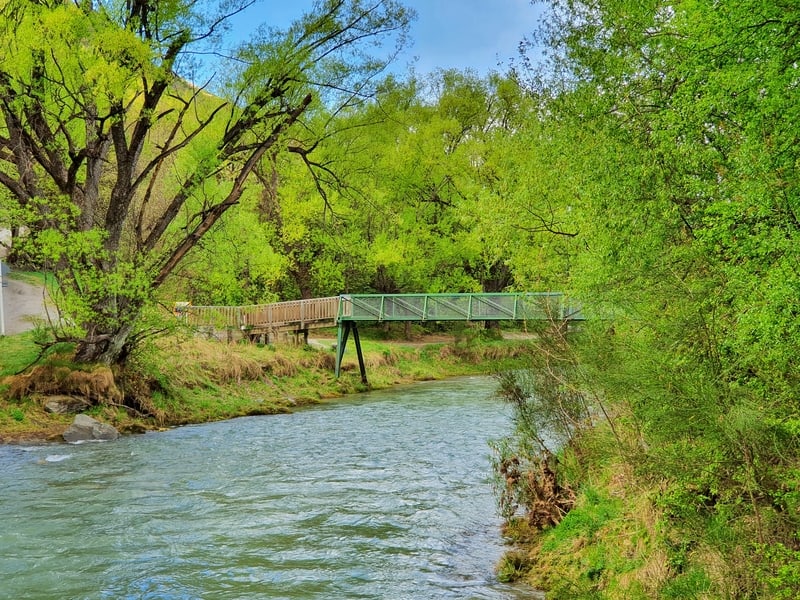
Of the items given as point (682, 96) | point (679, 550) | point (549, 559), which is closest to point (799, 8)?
point (682, 96)

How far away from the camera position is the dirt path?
22.8 m

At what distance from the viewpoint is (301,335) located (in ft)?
93.7

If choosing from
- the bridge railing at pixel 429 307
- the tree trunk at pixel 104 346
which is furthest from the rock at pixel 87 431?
the bridge railing at pixel 429 307

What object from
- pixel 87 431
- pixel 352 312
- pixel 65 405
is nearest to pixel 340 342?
pixel 352 312

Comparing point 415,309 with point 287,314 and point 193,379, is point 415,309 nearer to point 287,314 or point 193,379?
point 287,314

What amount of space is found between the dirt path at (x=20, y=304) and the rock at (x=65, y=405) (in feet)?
21.8

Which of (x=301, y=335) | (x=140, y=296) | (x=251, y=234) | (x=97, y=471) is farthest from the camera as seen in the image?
(x=251, y=234)

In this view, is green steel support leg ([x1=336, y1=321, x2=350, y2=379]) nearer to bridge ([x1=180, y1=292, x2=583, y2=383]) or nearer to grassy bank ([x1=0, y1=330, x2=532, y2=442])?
bridge ([x1=180, y1=292, x2=583, y2=383])

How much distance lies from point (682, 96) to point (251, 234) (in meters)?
27.8

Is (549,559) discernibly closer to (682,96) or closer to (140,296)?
(682,96)

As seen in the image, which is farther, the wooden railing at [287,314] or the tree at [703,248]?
the wooden railing at [287,314]

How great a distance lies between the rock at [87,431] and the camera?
14453 millimetres

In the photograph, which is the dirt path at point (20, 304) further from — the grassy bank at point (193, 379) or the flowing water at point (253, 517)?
the flowing water at point (253, 517)

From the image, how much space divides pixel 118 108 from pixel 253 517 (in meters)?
9.81
